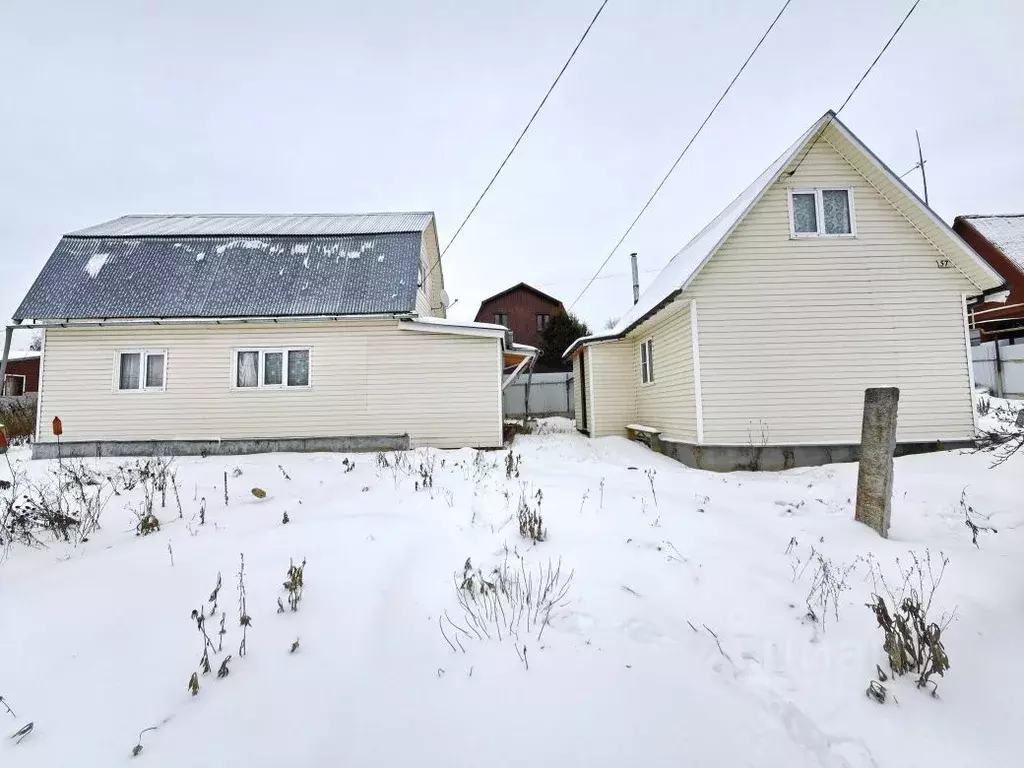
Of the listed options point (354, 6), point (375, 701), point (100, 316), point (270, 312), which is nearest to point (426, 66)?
point (354, 6)

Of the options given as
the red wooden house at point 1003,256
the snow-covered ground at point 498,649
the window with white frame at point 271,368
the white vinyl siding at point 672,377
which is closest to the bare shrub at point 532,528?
the snow-covered ground at point 498,649

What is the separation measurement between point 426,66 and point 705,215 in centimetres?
1109

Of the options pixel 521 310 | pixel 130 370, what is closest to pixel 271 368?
pixel 130 370

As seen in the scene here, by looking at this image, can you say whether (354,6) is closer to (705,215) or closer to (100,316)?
(100,316)

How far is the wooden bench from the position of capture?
440 inches

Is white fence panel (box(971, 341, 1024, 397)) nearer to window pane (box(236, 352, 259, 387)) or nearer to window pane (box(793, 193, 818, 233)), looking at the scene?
window pane (box(793, 193, 818, 233))

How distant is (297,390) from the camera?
1170 cm

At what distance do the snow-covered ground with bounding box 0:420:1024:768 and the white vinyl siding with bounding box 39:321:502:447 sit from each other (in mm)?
6788

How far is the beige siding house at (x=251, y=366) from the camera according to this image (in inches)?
453

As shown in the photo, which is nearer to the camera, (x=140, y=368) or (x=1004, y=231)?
(x=140, y=368)

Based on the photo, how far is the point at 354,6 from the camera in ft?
28.9

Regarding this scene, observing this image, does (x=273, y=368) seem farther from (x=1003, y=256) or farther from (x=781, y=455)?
(x=1003, y=256)

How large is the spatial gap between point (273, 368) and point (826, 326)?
41.8ft

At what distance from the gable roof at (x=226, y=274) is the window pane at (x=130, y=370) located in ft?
3.50
